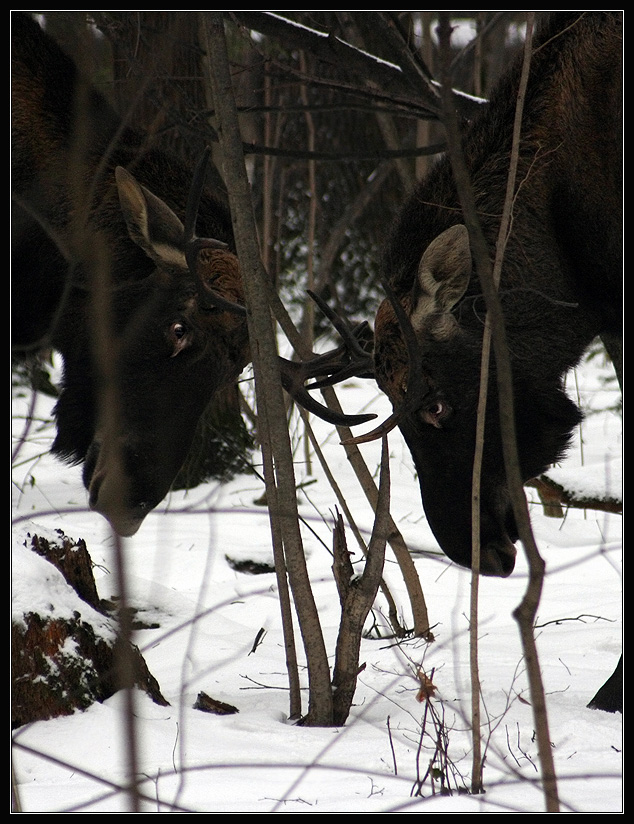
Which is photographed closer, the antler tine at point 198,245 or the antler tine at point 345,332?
the antler tine at point 345,332

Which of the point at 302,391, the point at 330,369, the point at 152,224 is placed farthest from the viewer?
the point at 152,224

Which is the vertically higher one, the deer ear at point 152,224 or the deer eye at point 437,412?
the deer ear at point 152,224

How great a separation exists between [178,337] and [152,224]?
45cm

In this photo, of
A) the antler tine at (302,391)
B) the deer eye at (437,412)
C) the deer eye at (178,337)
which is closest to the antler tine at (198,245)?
the antler tine at (302,391)

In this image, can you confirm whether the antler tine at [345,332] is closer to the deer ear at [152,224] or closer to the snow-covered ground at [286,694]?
the snow-covered ground at [286,694]

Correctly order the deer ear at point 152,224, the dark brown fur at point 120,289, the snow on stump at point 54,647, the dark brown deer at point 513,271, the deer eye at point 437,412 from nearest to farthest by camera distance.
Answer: the snow on stump at point 54,647
the dark brown deer at point 513,271
the deer eye at point 437,412
the deer ear at point 152,224
the dark brown fur at point 120,289

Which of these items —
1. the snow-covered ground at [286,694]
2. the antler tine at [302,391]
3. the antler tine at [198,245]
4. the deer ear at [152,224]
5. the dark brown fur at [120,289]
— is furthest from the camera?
the dark brown fur at [120,289]

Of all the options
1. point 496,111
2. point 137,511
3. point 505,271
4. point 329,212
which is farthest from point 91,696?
point 329,212

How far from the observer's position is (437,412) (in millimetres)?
3391

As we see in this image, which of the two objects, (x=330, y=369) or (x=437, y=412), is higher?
(x=330, y=369)

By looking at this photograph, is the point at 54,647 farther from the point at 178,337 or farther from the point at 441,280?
the point at 441,280

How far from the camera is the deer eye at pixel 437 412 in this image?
11.1ft

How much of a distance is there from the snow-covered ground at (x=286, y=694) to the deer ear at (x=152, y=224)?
106 cm

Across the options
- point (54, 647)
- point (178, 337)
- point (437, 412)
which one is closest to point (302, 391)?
point (437, 412)
